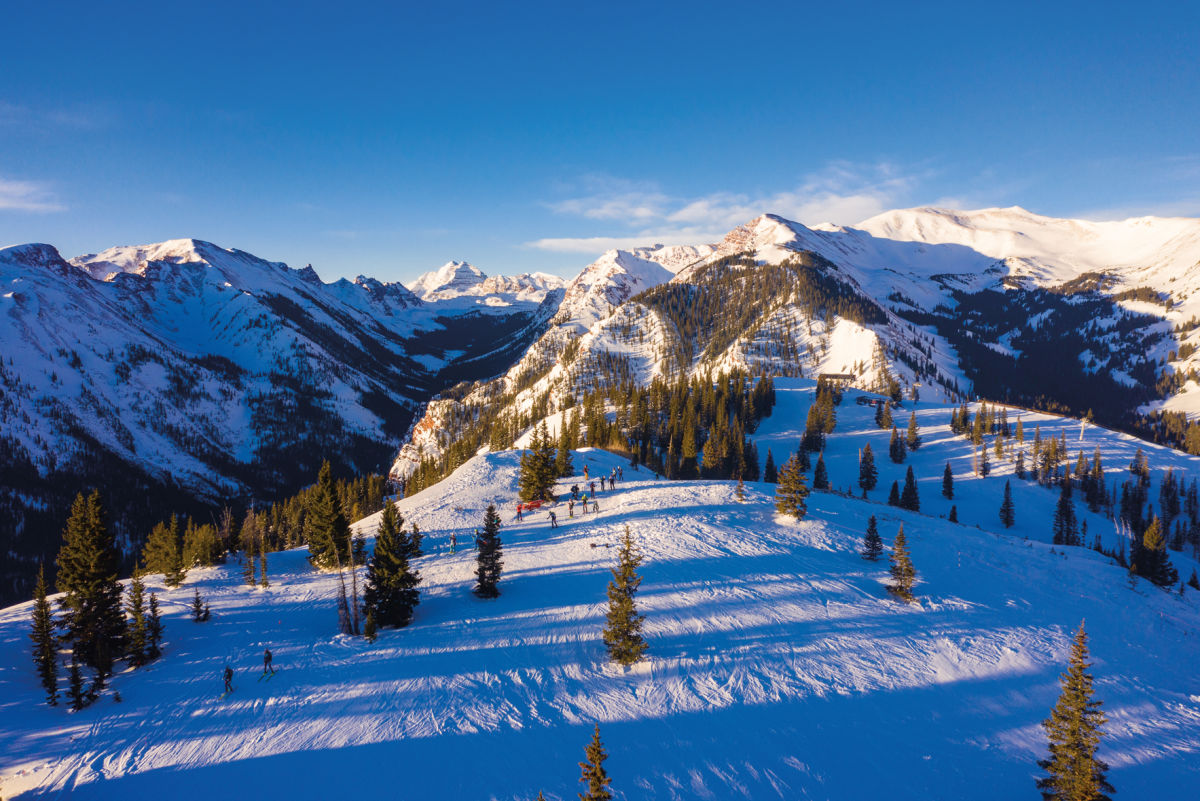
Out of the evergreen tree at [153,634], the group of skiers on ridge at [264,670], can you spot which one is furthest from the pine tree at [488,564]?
the evergreen tree at [153,634]

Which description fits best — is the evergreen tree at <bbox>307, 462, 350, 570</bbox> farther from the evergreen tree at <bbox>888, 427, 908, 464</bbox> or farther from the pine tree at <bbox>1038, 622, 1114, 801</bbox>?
the evergreen tree at <bbox>888, 427, 908, 464</bbox>

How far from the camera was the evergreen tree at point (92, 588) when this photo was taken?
79.8ft

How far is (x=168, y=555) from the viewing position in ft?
139

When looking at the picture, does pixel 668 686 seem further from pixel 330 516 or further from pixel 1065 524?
pixel 1065 524

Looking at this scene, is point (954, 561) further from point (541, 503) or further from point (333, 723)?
point (333, 723)

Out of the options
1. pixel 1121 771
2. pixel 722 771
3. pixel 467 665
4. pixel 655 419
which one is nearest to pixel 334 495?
pixel 467 665

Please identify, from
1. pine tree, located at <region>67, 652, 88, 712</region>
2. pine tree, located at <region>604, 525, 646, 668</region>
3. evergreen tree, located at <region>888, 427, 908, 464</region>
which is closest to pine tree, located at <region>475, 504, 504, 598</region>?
pine tree, located at <region>604, 525, 646, 668</region>

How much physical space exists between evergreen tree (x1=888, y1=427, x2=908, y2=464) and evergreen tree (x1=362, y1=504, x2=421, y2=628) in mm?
102330

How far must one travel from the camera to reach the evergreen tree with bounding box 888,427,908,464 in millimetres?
101394

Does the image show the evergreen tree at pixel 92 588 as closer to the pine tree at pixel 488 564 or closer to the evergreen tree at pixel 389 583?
the evergreen tree at pixel 389 583

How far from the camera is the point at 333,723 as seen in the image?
19484mm

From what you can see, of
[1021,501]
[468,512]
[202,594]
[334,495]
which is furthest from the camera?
[1021,501]

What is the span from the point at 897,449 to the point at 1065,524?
2853cm

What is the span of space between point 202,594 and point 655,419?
301ft
